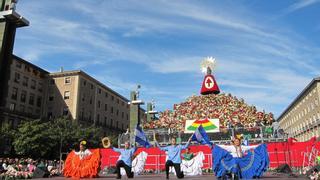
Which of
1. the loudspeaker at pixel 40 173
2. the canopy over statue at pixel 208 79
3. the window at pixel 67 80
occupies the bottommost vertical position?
the loudspeaker at pixel 40 173

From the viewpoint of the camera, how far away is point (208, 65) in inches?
1431

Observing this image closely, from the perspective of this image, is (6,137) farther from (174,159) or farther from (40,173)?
(174,159)

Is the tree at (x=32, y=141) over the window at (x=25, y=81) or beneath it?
beneath

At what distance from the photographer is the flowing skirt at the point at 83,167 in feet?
50.4

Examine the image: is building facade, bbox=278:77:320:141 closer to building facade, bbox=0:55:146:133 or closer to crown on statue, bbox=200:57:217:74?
crown on statue, bbox=200:57:217:74

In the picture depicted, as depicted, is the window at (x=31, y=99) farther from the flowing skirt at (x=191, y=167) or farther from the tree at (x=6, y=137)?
the flowing skirt at (x=191, y=167)

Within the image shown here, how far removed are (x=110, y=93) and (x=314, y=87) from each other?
4543 cm

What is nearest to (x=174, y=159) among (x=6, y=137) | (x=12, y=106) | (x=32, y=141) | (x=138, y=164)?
(x=138, y=164)

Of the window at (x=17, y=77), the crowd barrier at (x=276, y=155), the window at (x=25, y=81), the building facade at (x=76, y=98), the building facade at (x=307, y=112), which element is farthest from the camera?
the building facade at (x=307, y=112)

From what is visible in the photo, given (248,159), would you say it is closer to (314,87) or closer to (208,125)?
(208,125)

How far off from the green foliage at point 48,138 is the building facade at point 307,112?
1413 inches

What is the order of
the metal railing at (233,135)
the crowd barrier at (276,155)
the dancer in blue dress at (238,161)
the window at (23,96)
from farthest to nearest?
the window at (23,96) < the metal railing at (233,135) < the crowd barrier at (276,155) < the dancer in blue dress at (238,161)

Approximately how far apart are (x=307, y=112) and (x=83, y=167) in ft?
240

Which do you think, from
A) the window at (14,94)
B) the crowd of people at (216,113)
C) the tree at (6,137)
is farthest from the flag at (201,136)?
the window at (14,94)
